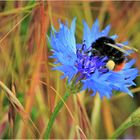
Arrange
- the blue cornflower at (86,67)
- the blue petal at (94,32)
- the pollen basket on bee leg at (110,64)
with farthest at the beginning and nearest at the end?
the blue petal at (94,32), the pollen basket on bee leg at (110,64), the blue cornflower at (86,67)

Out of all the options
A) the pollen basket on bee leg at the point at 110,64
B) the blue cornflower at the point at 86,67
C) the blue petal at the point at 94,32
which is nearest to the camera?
the blue cornflower at the point at 86,67

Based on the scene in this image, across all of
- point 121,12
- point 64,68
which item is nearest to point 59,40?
point 64,68

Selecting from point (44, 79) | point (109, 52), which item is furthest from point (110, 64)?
point (44, 79)

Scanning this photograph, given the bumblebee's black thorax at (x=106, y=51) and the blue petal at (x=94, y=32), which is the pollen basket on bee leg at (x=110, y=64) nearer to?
the bumblebee's black thorax at (x=106, y=51)

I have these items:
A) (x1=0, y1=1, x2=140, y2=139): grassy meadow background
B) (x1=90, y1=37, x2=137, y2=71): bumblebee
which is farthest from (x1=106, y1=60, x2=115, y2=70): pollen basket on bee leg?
(x1=0, y1=1, x2=140, y2=139): grassy meadow background

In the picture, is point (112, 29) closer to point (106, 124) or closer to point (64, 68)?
point (106, 124)

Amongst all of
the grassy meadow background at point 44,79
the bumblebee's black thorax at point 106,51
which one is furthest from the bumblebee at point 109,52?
the grassy meadow background at point 44,79

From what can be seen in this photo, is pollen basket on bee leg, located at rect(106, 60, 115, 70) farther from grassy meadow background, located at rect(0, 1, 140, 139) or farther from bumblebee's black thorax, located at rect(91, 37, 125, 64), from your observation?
grassy meadow background, located at rect(0, 1, 140, 139)
